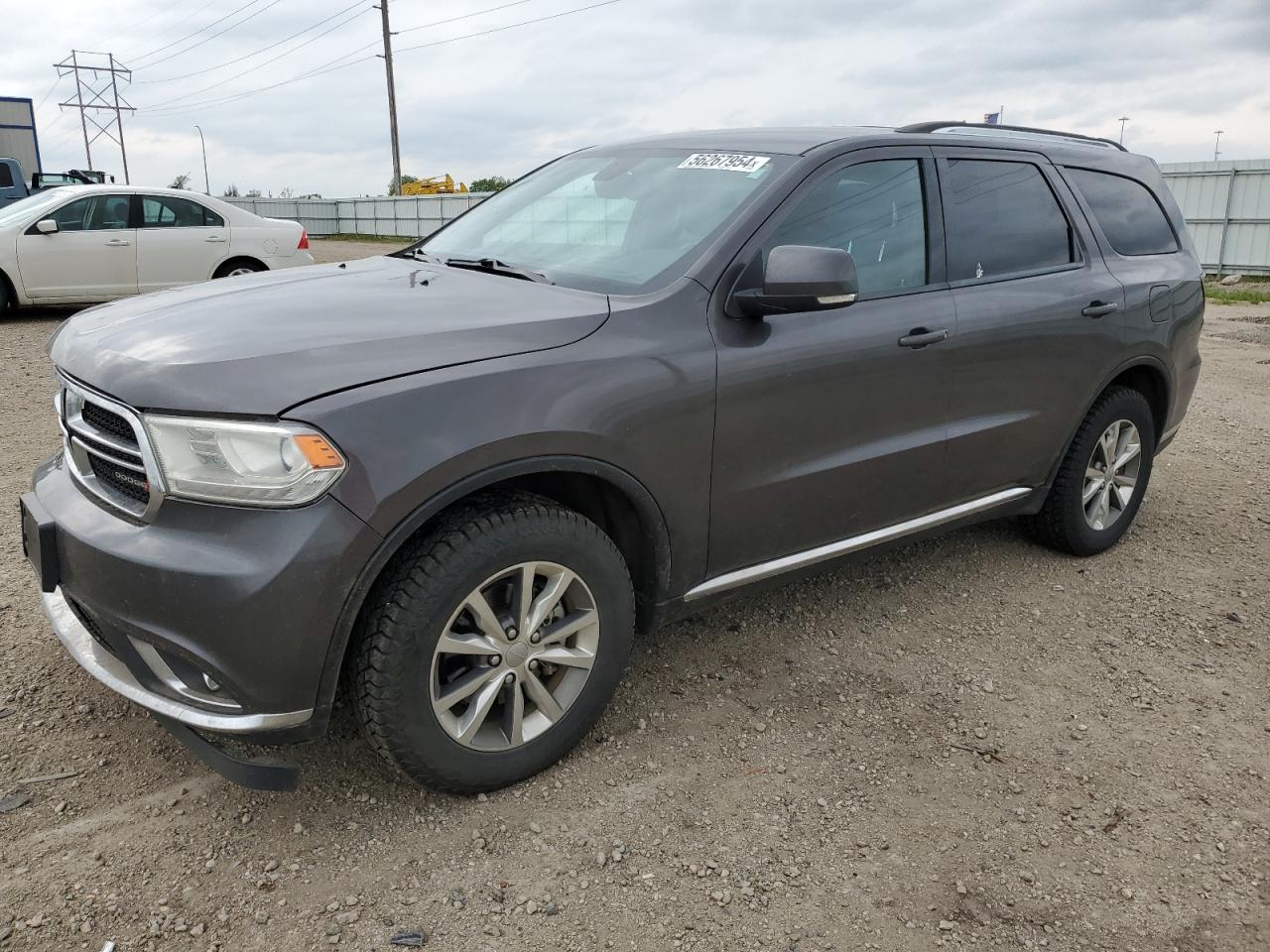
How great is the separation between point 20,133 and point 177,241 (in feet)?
71.5

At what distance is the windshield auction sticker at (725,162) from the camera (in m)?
3.27

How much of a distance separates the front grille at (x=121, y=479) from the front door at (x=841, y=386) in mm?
1486

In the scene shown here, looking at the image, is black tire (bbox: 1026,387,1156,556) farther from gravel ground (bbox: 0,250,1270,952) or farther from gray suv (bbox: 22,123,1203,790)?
gravel ground (bbox: 0,250,1270,952)

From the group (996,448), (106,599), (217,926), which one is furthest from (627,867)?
(996,448)

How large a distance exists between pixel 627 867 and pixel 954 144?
277 cm

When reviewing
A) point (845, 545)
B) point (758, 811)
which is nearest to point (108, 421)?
point (758, 811)

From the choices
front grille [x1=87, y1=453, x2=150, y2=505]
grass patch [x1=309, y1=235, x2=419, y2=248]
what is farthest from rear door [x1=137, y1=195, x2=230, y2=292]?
grass patch [x1=309, y1=235, x2=419, y2=248]

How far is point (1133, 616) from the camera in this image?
4016 millimetres

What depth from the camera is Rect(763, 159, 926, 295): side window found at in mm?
3203

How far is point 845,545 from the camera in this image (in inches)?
134

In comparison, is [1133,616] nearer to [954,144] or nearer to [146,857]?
[954,144]

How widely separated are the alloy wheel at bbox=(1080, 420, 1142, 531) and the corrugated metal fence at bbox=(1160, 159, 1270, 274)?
18016 millimetres

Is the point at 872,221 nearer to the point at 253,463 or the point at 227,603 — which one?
the point at 253,463

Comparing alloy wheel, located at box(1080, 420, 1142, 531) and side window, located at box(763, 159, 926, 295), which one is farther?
alloy wheel, located at box(1080, 420, 1142, 531)
